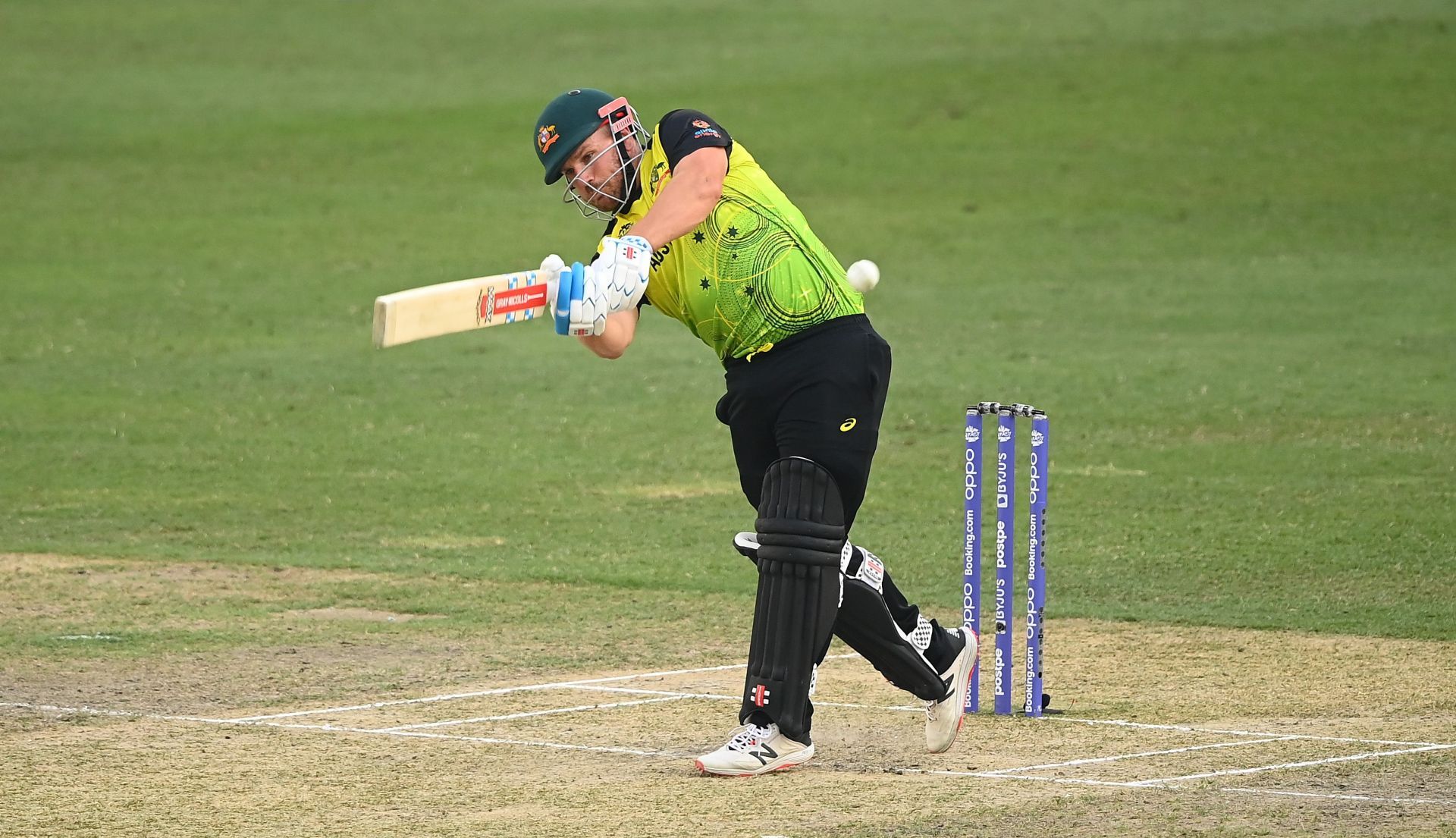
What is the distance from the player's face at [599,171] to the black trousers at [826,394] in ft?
1.97

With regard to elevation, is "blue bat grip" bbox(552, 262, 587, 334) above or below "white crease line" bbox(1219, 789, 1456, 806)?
above

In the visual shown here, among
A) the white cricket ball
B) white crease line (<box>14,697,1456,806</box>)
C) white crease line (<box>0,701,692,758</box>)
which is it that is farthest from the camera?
Result: white crease line (<box>0,701,692,758</box>)

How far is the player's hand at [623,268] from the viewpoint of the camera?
572cm

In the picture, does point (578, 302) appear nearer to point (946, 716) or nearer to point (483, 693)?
point (946, 716)

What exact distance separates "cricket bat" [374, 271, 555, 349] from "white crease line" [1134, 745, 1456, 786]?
2.13 m

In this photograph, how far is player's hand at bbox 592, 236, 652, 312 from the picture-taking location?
572cm

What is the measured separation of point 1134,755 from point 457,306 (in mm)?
2482

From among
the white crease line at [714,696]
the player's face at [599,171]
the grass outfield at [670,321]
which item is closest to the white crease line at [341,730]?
the grass outfield at [670,321]

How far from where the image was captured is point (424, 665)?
26.7 feet

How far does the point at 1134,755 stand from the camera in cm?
639

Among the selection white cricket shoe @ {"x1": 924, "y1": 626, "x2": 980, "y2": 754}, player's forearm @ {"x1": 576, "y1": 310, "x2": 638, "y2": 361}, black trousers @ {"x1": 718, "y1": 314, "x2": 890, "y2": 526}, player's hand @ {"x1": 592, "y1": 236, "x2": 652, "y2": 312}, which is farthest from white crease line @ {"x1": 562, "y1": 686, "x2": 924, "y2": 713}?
player's hand @ {"x1": 592, "y1": 236, "x2": 652, "y2": 312}

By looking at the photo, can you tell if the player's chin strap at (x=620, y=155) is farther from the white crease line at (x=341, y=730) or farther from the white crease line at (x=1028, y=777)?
the white crease line at (x=1028, y=777)

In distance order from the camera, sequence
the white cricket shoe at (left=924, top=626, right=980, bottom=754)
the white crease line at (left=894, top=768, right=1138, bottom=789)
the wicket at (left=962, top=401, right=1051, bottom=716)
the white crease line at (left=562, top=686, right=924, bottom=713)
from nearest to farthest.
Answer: the white crease line at (left=894, top=768, right=1138, bottom=789), the white cricket shoe at (left=924, top=626, right=980, bottom=754), the wicket at (left=962, top=401, right=1051, bottom=716), the white crease line at (left=562, top=686, right=924, bottom=713)

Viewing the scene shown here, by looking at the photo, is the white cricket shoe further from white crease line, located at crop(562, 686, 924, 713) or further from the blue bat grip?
the blue bat grip
